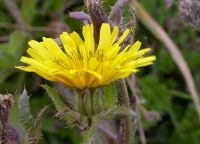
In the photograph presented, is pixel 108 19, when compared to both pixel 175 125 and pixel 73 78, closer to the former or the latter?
pixel 73 78

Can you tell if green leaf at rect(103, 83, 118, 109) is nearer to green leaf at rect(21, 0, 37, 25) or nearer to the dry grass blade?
the dry grass blade

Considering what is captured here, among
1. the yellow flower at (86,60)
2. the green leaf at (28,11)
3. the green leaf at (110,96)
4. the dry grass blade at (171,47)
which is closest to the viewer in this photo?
the yellow flower at (86,60)

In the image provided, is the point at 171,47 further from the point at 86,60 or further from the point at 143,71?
the point at 86,60

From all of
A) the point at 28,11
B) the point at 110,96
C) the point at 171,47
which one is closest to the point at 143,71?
the point at 171,47

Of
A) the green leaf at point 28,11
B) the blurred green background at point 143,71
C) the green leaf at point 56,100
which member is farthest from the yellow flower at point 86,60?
the green leaf at point 28,11

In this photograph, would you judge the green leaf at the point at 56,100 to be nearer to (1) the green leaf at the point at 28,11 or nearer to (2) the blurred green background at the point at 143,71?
(2) the blurred green background at the point at 143,71

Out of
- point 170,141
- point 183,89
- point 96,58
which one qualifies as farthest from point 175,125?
point 96,58
